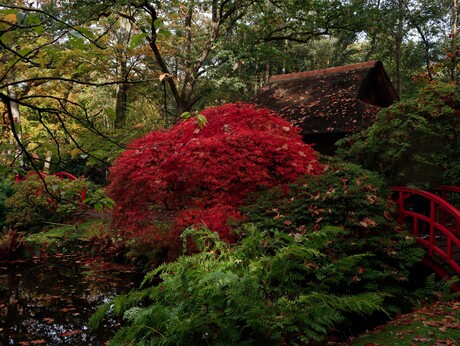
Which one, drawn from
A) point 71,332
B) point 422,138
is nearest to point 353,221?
point 422,138

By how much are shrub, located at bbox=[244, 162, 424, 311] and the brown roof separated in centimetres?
423

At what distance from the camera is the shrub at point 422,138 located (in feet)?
22.2

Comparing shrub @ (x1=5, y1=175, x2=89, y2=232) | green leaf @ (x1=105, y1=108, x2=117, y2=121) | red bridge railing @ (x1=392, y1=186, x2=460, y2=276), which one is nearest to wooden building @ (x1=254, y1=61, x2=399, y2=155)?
red bridge railing @ (x1=392, y1=186, x2=460, y2=276)

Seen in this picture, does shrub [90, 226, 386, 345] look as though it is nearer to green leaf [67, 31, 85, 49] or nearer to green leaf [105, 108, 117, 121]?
green leaf [105, 108, 117, 121]

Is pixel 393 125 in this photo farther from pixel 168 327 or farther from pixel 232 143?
pixel 168 327

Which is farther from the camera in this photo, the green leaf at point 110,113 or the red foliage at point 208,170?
the red foliage at point 208,170

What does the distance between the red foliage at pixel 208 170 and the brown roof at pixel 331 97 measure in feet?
12.2

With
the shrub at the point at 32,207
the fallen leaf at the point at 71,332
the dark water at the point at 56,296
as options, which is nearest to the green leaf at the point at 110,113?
the dark water at the point at 56,296

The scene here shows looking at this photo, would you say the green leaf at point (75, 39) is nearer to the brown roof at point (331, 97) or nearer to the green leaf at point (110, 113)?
the green leaf at point (110, 113)

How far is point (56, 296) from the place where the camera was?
651 cm

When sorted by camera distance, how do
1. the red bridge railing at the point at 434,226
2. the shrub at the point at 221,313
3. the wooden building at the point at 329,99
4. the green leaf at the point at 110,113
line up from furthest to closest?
1. the wooden building at the point at 329,99
2. the red bridge railing at the point at 434,226
3. the shrub at the point at 221,313
4. the green leaf at the point at 110,113

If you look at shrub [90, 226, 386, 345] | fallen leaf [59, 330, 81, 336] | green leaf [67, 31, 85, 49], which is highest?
green leaf [67, 31, 85, 49]

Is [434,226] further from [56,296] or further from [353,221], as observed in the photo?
[56,296]

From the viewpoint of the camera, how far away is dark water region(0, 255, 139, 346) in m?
5.07
